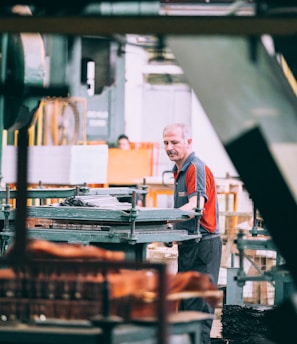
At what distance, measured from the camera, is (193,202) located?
8.37 m

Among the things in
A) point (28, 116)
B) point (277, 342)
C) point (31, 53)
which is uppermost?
point (31, 53)

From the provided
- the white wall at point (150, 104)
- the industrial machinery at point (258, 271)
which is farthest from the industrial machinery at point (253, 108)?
the white wall at point (150, 104)

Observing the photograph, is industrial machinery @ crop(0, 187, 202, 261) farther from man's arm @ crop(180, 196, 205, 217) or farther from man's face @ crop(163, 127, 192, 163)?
man's face @ crop(163, 127, 192, 163)

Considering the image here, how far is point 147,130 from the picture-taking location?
26000 mm

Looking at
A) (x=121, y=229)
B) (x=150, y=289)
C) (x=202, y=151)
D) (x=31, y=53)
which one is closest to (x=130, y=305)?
(x=150, y=289)

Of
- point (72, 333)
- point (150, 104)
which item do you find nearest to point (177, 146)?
point (72, 333)

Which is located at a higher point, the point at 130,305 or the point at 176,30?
the point at 176,30

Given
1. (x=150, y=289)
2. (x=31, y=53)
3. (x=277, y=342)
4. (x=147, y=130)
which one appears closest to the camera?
(x=277, y=342)

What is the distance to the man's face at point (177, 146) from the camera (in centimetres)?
873

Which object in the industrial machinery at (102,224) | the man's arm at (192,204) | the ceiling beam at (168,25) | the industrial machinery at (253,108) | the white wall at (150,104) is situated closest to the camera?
the ceiling beam at (168,25)

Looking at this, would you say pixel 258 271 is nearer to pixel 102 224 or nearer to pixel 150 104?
pixel 102 224

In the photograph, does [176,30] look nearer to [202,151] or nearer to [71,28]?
[71,28]

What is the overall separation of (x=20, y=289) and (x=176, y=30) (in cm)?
112

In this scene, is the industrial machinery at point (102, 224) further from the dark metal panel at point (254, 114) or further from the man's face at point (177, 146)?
the dark metal panel at point (254, 114)
